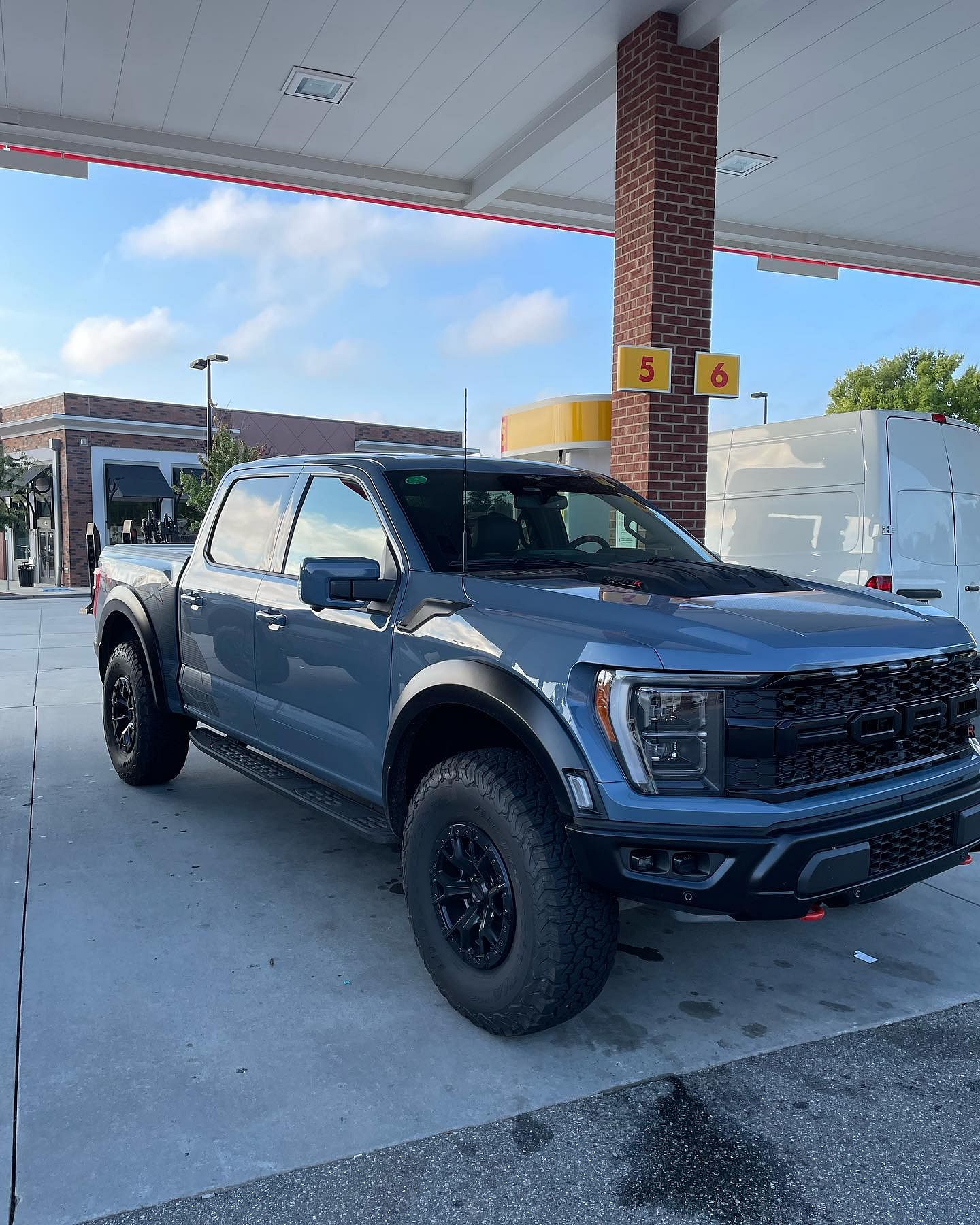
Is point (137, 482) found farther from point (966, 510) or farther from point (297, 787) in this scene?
point (297, 787)

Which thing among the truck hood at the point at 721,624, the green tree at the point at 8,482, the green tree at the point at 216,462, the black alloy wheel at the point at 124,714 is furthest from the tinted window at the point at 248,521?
the green tree at the point at 8,482

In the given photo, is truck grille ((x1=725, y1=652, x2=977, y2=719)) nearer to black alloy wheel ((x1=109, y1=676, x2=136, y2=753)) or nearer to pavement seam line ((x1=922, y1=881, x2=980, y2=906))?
pavement seam line ((x1=922, y1=881, x2=980, y2=906))

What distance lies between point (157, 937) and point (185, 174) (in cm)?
902

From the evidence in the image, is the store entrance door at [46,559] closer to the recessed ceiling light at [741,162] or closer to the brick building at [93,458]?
the brick building at [93,458]

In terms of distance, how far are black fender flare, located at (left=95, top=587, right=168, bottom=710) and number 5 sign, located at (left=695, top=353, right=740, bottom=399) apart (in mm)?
4585

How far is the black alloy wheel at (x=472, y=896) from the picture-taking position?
3.00 m

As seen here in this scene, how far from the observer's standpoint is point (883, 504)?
7.54 metres

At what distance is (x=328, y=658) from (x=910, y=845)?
2.21m

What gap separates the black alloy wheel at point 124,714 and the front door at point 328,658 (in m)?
1.69

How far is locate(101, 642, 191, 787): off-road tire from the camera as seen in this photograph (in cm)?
563

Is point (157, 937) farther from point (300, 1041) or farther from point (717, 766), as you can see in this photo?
point (717, 766)

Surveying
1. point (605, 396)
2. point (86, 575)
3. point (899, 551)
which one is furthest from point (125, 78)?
point (86, 575)

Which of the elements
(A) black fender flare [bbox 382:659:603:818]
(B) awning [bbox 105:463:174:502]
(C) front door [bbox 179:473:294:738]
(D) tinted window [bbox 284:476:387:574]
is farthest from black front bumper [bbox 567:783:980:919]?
(B) awning [bbox 105:463:174:502]

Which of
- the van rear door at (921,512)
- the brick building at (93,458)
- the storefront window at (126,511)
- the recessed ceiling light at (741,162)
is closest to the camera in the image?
the van rear door at (921,512)
